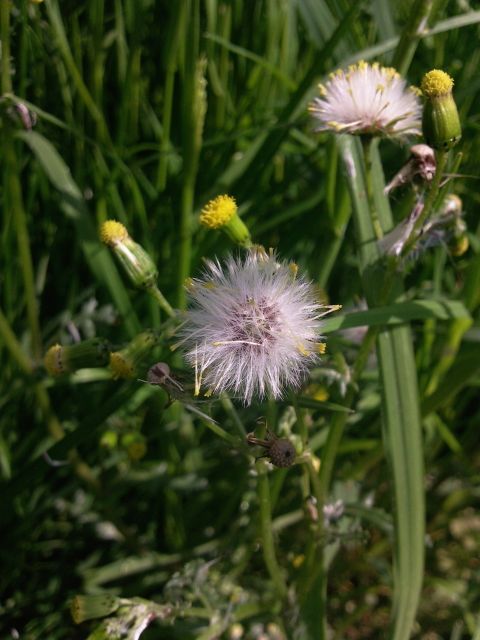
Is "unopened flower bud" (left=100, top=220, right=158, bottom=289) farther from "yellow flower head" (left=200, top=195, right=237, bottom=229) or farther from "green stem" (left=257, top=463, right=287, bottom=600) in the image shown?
"green stem" (left=257, top=463, right=287, bottom=600)

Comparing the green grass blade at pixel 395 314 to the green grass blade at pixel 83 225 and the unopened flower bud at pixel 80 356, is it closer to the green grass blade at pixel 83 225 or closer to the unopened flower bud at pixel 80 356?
the unopened flower bud at pixel 80 356

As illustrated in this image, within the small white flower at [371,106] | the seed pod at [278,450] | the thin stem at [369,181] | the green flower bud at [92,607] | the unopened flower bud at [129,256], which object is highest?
the small white flower at [371,106]

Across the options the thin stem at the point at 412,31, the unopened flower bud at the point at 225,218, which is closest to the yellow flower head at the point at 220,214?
the unopened flower bud at the point at 225,218

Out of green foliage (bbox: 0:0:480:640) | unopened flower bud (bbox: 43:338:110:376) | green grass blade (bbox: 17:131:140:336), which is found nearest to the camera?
unopened flower bud (bbox: 43:338:110:376)

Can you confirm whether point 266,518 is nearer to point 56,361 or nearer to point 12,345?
point 56,361

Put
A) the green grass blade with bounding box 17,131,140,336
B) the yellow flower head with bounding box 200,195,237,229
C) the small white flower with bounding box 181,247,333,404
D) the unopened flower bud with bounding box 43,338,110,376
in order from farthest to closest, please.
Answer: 1. the green grass blade with bounding box 17,131,140,336
2. the unopened flower bud with bounding box 43,338,110,376
3. the yellow flower head with bounding box 200,195,237,229
4. the small white flower with bounding box 181,247,333,404

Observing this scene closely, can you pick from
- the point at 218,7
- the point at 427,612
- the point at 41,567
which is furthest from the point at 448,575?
the point at 218,7

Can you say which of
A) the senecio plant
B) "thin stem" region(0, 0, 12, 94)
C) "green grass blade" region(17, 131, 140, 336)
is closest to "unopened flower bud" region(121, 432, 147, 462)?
"green grass blade" region(17, 131, 140, 336)

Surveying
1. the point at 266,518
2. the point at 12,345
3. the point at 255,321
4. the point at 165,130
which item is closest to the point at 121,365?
the point at 255,321

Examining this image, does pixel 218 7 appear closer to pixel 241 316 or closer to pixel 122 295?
pixel 122 295
